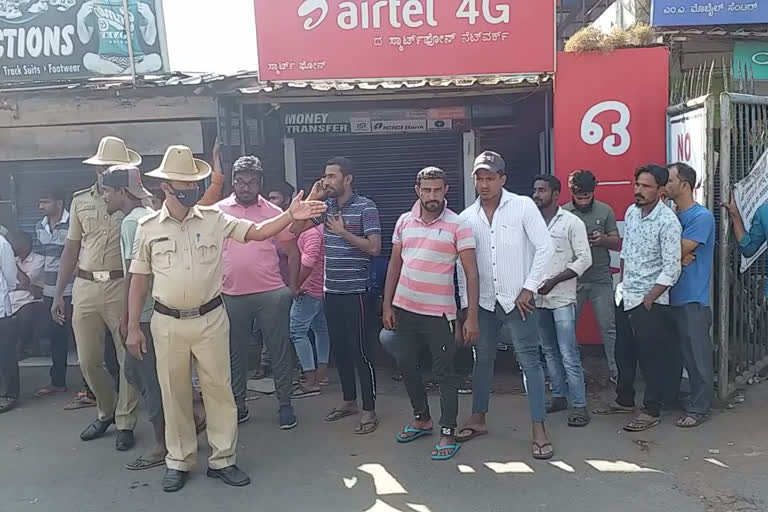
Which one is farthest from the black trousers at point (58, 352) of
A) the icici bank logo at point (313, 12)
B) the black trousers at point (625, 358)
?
the black trousers at point (625, 358)

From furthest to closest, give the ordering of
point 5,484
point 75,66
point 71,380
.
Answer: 1. point 75,66
2. point 71,380
3. point 5,484

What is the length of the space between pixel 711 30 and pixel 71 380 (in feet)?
22.1

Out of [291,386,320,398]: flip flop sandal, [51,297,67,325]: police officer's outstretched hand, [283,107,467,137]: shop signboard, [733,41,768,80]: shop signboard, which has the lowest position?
[291,386,320,398]: flip flop sandal

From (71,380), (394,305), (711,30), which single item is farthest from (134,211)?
(711,30)

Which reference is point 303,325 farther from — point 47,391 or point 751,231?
point 751,231

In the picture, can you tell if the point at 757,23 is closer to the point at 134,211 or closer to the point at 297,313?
the point at 297,313

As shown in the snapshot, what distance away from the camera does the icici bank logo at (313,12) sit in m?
6.35

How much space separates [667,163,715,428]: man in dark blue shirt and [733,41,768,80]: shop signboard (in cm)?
263

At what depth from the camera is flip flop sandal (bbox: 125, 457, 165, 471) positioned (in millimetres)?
4488

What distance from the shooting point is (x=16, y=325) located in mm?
6145

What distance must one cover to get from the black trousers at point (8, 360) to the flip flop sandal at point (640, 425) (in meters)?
4.78

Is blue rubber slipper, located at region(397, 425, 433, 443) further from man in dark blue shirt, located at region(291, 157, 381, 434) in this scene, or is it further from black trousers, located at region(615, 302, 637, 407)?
black trousers, located at region(615, 302, 637, 407)

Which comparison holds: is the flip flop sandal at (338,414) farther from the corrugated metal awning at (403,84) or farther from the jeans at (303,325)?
the corrugated metal awning at (403,84)

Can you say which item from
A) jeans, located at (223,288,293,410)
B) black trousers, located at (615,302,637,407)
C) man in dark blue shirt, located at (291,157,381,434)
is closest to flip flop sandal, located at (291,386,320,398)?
jeans, located at (223,288,293,410)
